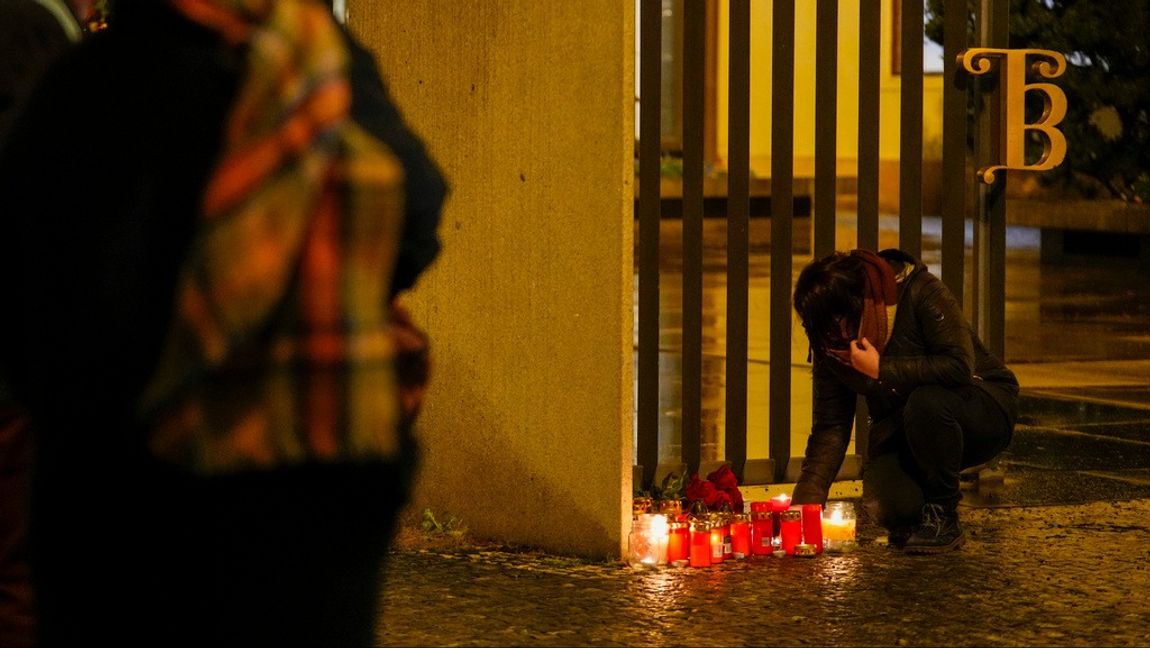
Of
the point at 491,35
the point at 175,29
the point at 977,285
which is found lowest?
the point at 977,285

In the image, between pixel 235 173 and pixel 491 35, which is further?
pixel 491 35

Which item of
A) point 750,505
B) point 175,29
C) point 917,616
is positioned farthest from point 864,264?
point 175,29

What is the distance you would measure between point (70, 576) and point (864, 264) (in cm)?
394

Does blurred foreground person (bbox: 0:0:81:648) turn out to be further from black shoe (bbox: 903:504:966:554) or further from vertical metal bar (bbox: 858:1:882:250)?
vertical metal bar (bbox: 858:1:882:250)

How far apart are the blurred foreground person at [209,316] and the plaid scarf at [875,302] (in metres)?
3.66

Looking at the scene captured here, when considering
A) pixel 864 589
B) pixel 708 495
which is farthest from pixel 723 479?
pixel 864 589

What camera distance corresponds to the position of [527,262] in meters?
6.02

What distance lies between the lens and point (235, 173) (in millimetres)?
2406

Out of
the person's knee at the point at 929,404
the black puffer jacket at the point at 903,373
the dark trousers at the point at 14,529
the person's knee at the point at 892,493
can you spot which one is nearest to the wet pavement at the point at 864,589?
the person's knee at the point at 892,493

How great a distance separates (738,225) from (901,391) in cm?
93

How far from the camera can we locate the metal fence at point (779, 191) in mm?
6531

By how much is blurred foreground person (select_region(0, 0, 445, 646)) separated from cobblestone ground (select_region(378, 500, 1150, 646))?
8.18ft

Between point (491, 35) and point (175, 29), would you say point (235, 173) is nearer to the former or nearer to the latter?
point (175, 29)

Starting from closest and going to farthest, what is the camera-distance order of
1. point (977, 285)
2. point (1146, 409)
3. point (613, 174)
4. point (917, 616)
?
1. point (917, 616)
2. point (613, 174)
3. point (977, 285)
4. point (1146, 409)
